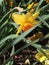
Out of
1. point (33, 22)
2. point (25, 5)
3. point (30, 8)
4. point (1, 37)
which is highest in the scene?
point (25, 5)

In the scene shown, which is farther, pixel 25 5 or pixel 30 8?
pixel 25 5

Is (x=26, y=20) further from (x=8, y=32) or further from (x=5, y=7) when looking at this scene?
(x=5, y=7)

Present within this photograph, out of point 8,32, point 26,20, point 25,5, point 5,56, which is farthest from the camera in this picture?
point 25,5

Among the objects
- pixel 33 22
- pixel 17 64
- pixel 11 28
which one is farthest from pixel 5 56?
pixel 33 22

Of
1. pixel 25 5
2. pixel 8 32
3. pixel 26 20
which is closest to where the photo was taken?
pixel 26 20

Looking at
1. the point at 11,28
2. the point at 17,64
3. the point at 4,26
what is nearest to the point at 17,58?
the point at 17,64

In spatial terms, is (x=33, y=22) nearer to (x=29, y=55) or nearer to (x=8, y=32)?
(x=8, y=32)

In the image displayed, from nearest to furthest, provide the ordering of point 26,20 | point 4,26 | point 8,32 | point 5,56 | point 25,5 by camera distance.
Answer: point 26,20, point 4,26, point 8,32, point 5,56, point 25,5

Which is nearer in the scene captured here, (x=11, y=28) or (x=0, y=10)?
(x=11, y=28)

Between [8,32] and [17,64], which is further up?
[8,32]
